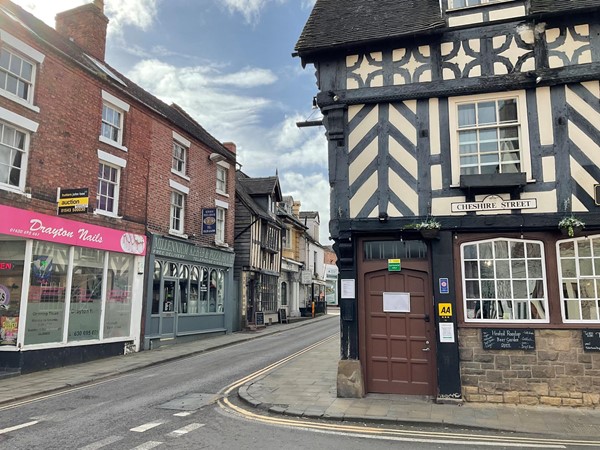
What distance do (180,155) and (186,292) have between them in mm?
5802

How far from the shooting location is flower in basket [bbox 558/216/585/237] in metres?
7.92

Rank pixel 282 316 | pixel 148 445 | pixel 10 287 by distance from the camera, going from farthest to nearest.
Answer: pixel 282 316
pixel 10 287
pixel 148 445

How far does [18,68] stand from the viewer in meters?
12.0

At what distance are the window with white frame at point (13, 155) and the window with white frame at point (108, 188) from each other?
271 centimetres

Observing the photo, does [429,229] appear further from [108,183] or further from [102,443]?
[108,183]

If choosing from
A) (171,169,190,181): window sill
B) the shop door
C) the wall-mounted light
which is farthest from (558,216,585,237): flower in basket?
the wall-mounted light

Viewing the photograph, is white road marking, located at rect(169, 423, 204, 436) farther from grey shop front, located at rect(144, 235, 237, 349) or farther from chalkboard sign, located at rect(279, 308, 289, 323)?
chalkboard sign, located at rect(279, 308, 289, 323)

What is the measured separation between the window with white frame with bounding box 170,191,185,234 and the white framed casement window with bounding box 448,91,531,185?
12.4 meters

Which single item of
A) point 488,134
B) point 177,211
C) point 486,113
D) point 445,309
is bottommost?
point 445,309

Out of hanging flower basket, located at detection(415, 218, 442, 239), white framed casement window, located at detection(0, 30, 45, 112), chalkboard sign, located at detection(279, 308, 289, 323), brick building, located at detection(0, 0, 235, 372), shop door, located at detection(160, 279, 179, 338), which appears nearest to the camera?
hanging flower basket, located at detection(415, 218, 442, 239)

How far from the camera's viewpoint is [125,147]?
15625mm

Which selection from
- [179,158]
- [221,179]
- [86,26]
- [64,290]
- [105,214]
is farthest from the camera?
[221,179]

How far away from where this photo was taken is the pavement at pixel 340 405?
6996mm

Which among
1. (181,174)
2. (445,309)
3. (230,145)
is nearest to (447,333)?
(445,309)
